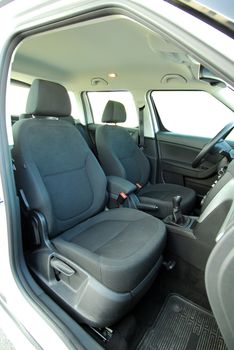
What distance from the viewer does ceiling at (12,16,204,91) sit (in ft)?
5.64

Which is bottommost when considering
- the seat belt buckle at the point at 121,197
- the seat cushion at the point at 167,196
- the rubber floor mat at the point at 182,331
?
the rubber floor mat at the point at 182,331

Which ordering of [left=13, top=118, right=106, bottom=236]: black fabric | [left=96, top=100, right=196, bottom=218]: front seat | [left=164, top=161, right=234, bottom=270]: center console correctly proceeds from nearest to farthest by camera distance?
1. [left=164, top=161, right=234, bottom=270]: center console
2. [left=13, top=118, right=106, bottom=236]: black fabric
3. [left=96, top=100, right=196, bottom=218]: front seat

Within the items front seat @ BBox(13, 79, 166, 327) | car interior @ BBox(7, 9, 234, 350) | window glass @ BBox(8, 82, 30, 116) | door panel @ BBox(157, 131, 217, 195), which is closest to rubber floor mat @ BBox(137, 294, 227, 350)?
car interior @ BBox(7, 9, 234, 350)

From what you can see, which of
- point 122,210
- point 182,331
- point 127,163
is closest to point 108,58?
point 127,163

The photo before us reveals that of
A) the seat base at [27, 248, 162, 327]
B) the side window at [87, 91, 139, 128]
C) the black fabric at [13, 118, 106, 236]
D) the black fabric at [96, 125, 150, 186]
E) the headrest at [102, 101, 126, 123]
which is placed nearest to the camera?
the seat base at [27, 248, 162, 327]

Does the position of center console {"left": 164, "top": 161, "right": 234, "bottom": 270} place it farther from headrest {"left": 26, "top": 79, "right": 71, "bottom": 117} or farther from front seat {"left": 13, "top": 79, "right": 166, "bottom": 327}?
headrest {"left": 26, "top": 79, "right": 71, "bottom": 117}

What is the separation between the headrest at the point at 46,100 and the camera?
1.44 metres

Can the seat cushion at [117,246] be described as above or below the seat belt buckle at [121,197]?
below

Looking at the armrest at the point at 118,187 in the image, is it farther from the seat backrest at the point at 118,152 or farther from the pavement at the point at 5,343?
the pavement at the point at 5,343

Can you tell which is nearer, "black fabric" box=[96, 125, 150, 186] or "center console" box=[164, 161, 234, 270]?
"center console" box=[164, 161, 234, 270]

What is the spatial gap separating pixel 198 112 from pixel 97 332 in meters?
2.29

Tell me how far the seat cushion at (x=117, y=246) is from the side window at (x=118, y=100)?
1870mm

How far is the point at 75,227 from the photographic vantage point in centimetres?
150

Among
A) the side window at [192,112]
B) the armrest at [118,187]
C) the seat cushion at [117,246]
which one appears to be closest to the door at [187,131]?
the side window at [192,112]
